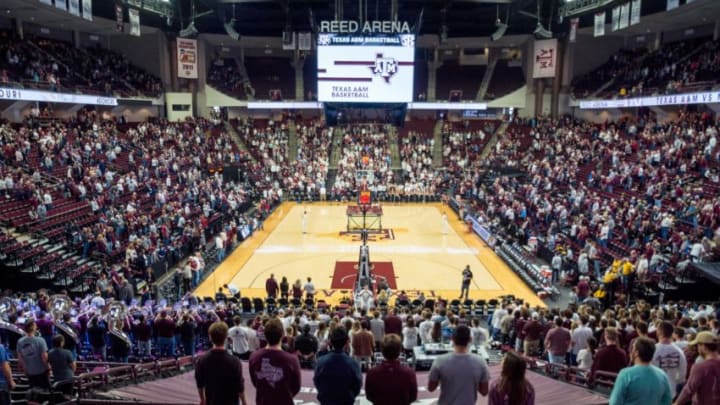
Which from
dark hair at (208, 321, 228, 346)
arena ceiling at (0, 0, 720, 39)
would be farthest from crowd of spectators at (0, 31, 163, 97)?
dark hair at (208, 321, 228, 346)

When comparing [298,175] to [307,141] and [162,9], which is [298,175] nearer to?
[307,141]

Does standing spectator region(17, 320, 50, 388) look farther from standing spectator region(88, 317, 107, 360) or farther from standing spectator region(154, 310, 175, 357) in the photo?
standing spectator region(154, 310, 175, 357)

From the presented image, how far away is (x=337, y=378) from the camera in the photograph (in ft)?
13.2

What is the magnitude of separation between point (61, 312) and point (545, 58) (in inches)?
1642

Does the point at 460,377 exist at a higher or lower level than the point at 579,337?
higher

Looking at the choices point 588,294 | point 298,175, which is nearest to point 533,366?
point 588,294

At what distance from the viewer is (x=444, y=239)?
89.0 feet

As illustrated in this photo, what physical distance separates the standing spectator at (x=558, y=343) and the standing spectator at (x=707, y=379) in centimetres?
485

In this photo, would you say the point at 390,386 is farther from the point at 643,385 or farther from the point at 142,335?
the point at 142,335

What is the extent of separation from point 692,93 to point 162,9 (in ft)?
108

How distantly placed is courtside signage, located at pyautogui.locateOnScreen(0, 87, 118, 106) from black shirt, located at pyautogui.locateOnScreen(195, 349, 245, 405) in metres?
28.6

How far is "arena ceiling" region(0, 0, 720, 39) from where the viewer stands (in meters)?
35.0

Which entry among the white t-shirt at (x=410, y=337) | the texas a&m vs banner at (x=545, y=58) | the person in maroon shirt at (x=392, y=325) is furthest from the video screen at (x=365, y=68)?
the white t-shirt at (x=410, y=337)

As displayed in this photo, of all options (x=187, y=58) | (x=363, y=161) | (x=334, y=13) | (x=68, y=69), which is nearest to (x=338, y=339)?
(x=68, y=69)
